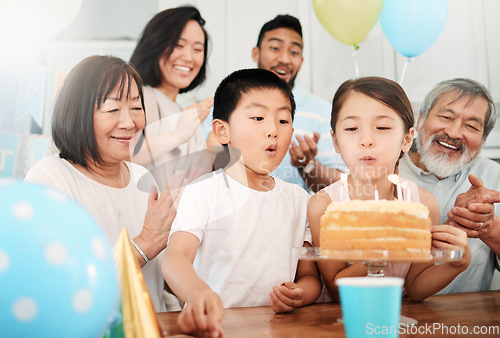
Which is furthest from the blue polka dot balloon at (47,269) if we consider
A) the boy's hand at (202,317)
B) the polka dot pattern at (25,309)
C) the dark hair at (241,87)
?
the dark hair at (241,87)

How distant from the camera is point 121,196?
168cm

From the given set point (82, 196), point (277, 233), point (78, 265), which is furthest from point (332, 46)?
point (78, 265)

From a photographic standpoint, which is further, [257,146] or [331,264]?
[257,146]

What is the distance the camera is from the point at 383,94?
1479mm

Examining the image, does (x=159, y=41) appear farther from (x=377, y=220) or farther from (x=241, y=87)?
(x=377, y=220)

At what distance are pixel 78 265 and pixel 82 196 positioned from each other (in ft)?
3.39

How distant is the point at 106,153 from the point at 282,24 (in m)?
0.99

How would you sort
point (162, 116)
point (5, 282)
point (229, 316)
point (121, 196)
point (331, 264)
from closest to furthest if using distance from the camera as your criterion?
1. point (5, 282)
2. point (229, 316)
3. point (331, 264)
4. point (121, 196)
5. point (162, 116)

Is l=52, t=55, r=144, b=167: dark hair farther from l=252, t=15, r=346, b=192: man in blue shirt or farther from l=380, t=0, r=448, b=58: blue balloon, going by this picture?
l=380, t=0, r=448, b=58: blue balloon

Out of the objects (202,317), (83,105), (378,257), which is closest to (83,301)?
(202,317)

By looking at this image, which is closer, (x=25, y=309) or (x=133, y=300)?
(x=25, y=309)

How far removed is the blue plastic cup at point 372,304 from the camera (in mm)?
709

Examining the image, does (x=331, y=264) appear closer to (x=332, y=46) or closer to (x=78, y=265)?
(x=78, y=265)

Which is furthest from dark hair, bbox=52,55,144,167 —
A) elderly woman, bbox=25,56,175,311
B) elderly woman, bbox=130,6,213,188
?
elderly woman, bbox=130,6,213,188
